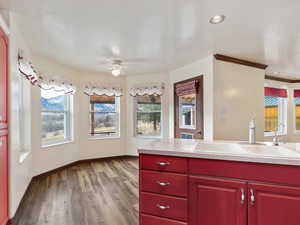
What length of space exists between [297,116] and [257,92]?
10.3 feet

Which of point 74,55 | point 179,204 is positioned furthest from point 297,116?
point 74,55

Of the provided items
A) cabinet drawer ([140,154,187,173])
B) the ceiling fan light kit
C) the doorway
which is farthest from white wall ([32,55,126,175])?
cabinet drawer ([140,154,187,173])

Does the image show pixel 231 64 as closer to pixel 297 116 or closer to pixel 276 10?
pixel 276 10

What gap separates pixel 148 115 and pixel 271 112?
12.1 ft

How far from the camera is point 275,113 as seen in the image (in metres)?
5.66

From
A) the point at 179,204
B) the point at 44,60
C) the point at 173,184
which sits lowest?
the point at 179,204

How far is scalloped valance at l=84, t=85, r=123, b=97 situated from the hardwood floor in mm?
1880

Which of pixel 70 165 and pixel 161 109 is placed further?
pixel 161 109

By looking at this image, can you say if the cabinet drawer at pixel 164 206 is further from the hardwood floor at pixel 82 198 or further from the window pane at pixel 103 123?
the window pane at pixel 103 123

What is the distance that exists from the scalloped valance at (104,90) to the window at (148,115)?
58 cm

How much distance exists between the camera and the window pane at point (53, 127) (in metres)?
3.84

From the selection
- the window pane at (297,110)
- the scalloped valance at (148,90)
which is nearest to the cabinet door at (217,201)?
the scalloped valance at (148,90)

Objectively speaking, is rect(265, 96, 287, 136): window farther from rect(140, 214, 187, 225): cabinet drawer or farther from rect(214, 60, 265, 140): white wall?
rect(140, 214, 187, 225): cabinet drawer

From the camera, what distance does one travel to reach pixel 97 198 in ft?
9.14
